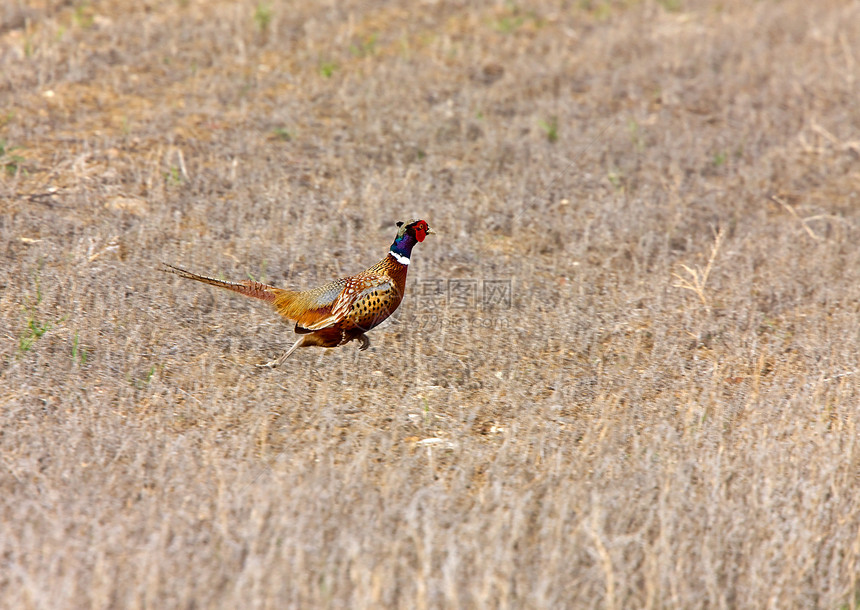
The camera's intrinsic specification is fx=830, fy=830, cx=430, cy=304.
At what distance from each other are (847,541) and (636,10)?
7.63 m

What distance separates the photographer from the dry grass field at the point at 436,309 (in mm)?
3221

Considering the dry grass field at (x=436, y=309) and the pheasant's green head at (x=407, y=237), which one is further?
the pheasant's green head at (x=407, y=237)

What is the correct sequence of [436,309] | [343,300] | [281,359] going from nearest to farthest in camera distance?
[343,300] < [281,359] < [436,309]

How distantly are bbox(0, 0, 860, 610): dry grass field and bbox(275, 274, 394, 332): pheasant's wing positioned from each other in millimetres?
302

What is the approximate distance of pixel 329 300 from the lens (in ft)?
14.3

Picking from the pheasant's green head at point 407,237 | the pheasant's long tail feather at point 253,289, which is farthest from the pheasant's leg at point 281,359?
the pheasant's green head at point 407,237

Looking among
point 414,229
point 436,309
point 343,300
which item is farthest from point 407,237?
point 436,309

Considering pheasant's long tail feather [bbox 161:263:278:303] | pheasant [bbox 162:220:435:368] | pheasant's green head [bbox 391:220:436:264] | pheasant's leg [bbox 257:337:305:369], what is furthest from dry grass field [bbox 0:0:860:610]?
pheasant's green head [bbox 391:220:436:264]

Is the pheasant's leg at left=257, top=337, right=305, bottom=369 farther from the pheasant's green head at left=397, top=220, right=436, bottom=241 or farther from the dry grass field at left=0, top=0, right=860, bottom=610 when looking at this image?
the pheasant's green head at left=397, top=220, right=436, bottom=241

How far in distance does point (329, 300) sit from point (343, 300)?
0.08 m

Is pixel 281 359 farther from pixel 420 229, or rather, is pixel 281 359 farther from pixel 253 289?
pixel 420 229

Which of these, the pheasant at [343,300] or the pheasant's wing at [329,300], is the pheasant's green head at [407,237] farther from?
the pheasant's wing at [329,300]

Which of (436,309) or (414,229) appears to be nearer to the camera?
(414,229)

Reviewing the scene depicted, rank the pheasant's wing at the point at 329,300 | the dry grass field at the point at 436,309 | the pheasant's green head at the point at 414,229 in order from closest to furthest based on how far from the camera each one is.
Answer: the dry grass field at the point at 436,309
the pheasant's wing at the point at 329,300
the pheasant's green head at the point at 414,229
